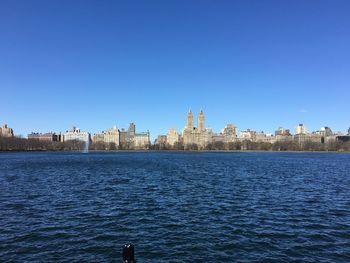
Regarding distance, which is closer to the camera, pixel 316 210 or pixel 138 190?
pixel 316 210

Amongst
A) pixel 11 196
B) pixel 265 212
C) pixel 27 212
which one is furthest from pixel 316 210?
pixel 11 196

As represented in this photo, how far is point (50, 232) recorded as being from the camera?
2189cm

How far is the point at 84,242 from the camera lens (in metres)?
19.8

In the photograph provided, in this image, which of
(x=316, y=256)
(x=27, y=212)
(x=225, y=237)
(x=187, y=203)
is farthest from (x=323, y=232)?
(x=27, y=212)

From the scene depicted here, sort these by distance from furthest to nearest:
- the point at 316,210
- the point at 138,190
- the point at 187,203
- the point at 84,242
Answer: the point at 138,190
the point at 187,203
the point at 316,210
the point at 84,242

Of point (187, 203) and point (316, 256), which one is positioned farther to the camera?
point (187, 203)

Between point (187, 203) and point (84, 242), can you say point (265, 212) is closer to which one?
point (187, 203)

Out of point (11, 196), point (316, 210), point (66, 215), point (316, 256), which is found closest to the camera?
point (316, 256)

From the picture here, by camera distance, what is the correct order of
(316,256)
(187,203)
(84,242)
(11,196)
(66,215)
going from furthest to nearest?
(11,196) < (187,203) < (66,215) < (84,242) < (316,256)

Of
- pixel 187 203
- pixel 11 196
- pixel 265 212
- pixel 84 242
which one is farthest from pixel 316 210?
pixel 11 196

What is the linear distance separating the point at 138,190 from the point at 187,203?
10.8m

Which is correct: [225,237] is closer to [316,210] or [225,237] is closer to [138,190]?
[316,210]

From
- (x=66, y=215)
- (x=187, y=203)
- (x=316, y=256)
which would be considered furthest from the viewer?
(x=187, y=203)

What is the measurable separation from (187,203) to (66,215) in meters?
11.7
